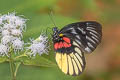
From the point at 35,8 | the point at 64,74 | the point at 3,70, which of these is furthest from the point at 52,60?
the point at 35,8

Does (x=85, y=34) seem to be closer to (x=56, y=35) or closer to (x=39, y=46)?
(x=56, y=35)

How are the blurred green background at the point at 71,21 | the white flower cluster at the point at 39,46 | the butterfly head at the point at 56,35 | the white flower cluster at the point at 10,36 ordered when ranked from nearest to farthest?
the white flower cluster at the point at 10,36 < the white flower cluster at the point at 39,46 < the butterfly head at the point at 56,35 < the blurred green background at the point at 71,21

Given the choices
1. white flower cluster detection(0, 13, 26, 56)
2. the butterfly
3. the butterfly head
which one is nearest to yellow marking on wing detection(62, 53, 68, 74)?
the butterfly

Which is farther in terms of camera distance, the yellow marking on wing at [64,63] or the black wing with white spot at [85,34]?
the black wing with white spot at [85,34]

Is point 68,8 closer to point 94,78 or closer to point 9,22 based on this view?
point 94,78

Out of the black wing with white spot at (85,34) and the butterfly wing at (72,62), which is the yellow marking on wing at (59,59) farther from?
the black wing with white spot at (85,34)

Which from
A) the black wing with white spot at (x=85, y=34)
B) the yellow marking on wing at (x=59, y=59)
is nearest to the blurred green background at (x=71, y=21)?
the yellow marking on wing at (x=59, y=59)

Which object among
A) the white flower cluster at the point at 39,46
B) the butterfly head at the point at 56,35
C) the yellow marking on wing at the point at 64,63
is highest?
the butterfly head at the point at 56,35

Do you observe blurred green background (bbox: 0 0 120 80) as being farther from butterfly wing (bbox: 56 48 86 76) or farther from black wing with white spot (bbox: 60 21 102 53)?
black wing with white spot (bbox: 60 21 102 53)
